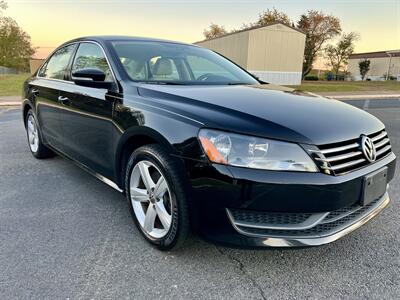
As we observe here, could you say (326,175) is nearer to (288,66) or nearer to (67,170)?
(67,170)

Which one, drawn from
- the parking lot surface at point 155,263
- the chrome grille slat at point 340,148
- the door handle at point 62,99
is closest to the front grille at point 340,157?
the chrome grille slat at point 340,148

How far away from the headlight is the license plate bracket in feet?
1.42

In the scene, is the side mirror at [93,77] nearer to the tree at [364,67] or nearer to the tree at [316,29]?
the tree at [316,29]

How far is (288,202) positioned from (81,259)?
144 centimetres

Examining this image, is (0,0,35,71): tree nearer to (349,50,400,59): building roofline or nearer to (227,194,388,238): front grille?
(349,50,400,59): building roofline

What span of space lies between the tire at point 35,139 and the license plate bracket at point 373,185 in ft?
12.5

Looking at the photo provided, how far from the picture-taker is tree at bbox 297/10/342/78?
4241 centimetres

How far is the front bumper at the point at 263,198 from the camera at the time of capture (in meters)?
1.83

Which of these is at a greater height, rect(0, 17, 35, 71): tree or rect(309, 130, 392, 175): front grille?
rect(0, 17, 35, 71): tree

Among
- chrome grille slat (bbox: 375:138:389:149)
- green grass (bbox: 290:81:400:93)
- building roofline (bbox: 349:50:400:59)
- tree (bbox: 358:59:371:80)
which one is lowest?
green grass (bbox: 290:81:400:93)

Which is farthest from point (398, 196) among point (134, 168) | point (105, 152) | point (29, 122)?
point (29, 122)

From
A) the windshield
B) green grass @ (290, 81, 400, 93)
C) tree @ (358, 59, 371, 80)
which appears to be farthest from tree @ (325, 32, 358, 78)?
the windshield

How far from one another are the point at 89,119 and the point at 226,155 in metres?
1.61

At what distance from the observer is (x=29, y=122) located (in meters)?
4.82
